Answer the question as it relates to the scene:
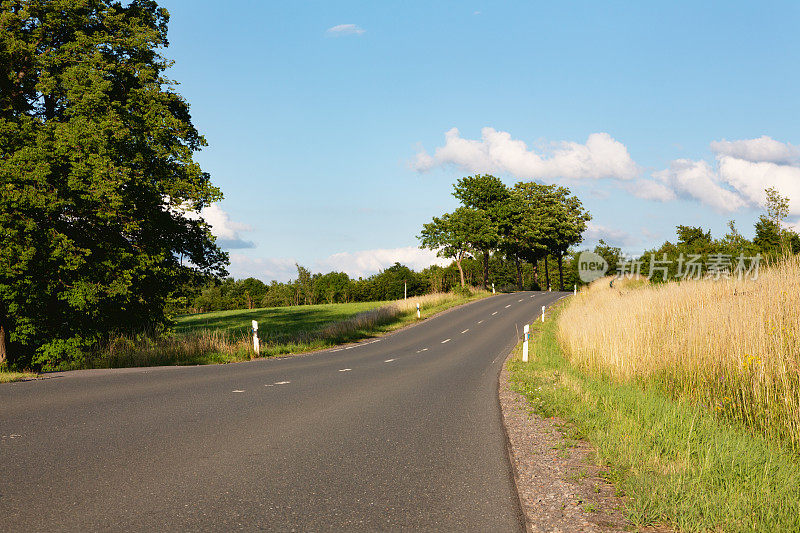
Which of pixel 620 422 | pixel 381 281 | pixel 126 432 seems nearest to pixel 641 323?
pixel 620 422

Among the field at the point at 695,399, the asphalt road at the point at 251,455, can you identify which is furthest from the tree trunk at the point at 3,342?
the field at the point at 695,399

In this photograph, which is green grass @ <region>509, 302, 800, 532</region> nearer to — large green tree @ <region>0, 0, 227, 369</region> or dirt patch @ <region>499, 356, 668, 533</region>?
dirt patch @ <region>499, 356, 668, 533</region>

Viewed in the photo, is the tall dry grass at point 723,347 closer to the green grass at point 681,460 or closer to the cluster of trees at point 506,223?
the green grass at point 681,460

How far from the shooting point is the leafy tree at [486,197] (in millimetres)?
60869

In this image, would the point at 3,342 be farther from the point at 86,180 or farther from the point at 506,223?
the point at 506,223

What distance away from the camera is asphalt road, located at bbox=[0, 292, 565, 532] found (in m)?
3.93

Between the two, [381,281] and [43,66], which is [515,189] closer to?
[381,281]

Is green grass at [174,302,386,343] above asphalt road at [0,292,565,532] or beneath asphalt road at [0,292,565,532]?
beneath

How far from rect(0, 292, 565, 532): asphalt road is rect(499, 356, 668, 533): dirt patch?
0.57ft

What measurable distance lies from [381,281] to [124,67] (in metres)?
95.7

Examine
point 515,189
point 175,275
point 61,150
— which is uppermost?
point 515,189

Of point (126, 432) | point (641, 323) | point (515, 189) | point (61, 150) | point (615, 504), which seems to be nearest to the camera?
point (615, 504)

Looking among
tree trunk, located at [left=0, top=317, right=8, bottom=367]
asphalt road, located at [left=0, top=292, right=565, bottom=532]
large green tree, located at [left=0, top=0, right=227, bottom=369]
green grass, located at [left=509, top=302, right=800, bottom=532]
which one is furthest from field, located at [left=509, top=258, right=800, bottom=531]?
tree trunk, located at [left=0, top=317, right=8, bottom=367]

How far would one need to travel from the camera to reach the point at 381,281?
370 feet
